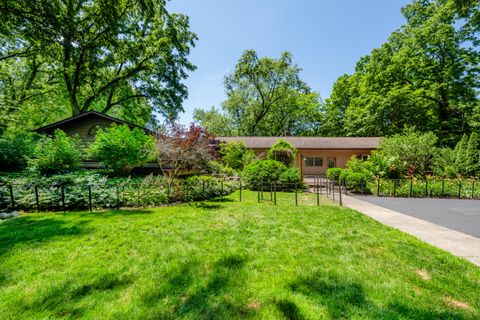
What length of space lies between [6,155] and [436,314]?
65.8 ft

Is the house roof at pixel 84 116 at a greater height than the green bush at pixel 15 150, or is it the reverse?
the house roof at pixel 84 116

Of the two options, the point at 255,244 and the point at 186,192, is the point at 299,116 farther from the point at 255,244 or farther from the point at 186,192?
the point at 255,244

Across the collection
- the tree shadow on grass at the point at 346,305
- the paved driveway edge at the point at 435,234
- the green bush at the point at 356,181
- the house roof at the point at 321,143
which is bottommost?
the paved driveway edge at the point at 435,234

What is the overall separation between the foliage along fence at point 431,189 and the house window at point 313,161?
11.4 metres

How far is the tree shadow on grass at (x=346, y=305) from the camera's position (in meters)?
2.49

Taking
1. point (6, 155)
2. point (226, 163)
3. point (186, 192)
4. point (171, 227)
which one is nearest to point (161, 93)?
point (226, 163)

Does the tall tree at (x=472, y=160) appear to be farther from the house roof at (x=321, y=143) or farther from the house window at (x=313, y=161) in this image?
the house window at (x=313, y=161)

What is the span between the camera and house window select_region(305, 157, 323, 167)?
23870 millimetres

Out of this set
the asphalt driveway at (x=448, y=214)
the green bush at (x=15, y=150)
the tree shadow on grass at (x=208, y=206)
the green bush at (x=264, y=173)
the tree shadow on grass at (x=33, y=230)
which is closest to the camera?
the tree shadow on grass at (x=33, y=230)

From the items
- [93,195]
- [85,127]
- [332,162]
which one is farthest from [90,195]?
[332,162]

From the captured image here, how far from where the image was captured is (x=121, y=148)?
11.4 metres

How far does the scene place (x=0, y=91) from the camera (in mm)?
21312

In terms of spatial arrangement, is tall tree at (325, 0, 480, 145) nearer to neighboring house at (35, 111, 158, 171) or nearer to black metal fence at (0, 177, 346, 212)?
black metal fence at (0, 177, 346, 212)

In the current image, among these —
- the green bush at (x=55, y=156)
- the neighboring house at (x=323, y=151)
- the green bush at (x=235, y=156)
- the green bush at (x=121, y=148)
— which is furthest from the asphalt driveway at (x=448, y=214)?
the green bush at (x=55, y=156)
